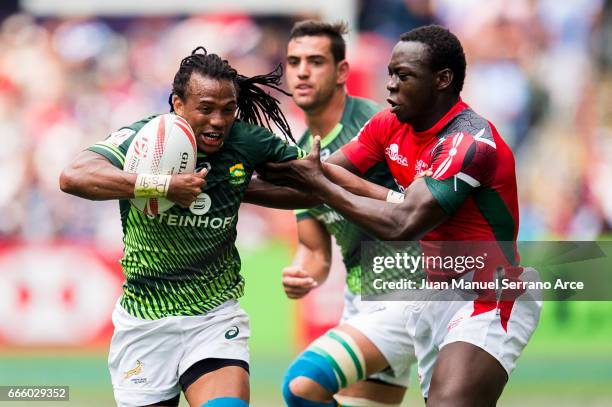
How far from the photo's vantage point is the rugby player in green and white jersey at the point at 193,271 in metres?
5.48

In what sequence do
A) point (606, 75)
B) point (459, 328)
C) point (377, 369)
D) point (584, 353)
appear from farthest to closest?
1. point (606, 75)
2. point (584, 353)
3. point (377, 369)
4. point (459, 328)

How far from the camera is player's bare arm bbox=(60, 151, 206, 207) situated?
519 cm

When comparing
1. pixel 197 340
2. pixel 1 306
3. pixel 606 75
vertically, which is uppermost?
pixel 606 75

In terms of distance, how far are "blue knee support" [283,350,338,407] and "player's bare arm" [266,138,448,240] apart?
1.24 m

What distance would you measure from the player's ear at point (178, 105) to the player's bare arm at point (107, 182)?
17.7 inches

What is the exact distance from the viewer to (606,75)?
13.0 metres

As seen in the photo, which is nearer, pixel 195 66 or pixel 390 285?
pixel 195 66

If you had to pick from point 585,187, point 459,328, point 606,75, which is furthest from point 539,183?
point 459,328

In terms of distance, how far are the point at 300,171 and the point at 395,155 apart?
0.61m

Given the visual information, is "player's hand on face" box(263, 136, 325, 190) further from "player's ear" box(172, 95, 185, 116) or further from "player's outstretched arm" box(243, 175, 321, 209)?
"player's ear" box(172, 95, 185, 116)

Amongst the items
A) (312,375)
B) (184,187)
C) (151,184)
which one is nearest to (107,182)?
(151,184)

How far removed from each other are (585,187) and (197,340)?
24.9 ft

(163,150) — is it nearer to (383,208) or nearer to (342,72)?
(383,208)

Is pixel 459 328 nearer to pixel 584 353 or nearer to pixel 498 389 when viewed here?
pixel 498 389
